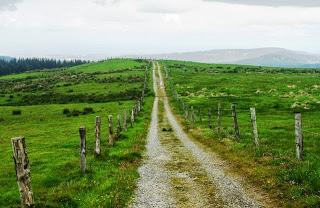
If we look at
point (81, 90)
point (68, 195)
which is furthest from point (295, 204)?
point (81, 90)

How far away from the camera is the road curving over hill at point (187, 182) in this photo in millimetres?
17438

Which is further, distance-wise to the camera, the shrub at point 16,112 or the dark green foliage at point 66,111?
the shrub at point 16,112

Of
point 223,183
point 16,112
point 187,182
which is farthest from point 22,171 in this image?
point 16,112

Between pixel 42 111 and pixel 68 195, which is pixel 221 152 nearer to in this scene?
pixel 68 195

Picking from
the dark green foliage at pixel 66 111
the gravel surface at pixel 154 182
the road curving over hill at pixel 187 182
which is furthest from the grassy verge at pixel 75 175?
the dark green foliage at pixel 66 111

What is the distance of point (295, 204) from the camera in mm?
16016

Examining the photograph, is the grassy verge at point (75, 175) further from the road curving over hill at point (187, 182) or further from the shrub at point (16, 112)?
the shrub at point (16, 112)

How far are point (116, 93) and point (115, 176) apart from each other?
97.2 metres

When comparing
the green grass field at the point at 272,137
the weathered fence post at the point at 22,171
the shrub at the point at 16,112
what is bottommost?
the shrub at the point at 16,112

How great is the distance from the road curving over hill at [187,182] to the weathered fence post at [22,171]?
4222 mm

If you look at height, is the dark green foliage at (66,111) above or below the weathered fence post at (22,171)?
below

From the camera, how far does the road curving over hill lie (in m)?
17.4

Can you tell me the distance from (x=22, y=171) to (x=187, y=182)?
8341mm

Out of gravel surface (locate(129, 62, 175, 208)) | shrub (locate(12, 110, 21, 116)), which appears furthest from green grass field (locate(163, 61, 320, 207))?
shrub (locate(12, 110, 21, 116))
